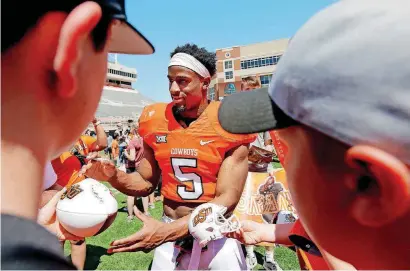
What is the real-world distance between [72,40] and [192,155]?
2017 millimetres

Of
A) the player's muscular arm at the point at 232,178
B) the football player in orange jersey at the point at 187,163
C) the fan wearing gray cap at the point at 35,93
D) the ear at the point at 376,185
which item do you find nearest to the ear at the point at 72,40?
the fan wearing gray cap at the point at 35,93

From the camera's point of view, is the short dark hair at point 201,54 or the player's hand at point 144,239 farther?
the short dark hair at point 201,54

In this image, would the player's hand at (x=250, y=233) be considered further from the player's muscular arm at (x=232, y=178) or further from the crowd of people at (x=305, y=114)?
the crowd of people at (x=305, y=114)

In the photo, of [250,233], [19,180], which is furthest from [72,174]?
[19,180]

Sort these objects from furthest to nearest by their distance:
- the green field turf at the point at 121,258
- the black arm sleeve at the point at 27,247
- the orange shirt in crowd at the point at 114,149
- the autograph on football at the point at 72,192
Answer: the orange shirt in crowd at the point at 114,149
the green field turf at the point at 121,258
the autograph on football at the point at 72,192
the black arm sleeve at the point at 27,247

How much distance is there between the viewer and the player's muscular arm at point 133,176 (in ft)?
8.44

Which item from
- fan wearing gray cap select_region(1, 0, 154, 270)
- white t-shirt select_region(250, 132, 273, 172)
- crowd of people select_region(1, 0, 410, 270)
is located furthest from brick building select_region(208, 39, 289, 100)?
fan wearing gray cap select_region(1, 0, 154, 270)

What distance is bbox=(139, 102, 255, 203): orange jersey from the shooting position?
2.66m

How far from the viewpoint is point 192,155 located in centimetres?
267

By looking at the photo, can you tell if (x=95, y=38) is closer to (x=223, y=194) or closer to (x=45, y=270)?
(x=45, y=270)

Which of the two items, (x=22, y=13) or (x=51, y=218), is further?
(x=51, y=218)

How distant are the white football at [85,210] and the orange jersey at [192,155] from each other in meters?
0.60

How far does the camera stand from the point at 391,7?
Answer: 805mm

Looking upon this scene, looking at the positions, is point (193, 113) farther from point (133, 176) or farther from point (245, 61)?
point (245, 61)
